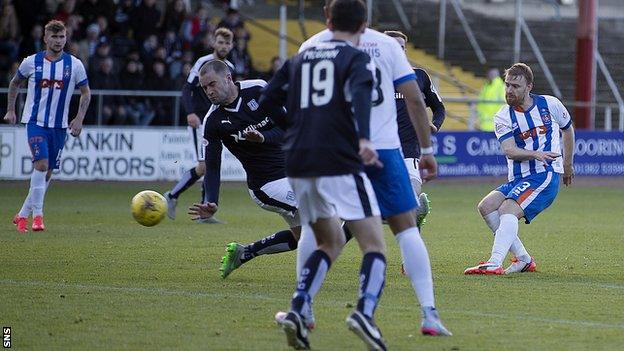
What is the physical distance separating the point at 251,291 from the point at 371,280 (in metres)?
2.81

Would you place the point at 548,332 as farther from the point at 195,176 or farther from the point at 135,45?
the point at 135,45

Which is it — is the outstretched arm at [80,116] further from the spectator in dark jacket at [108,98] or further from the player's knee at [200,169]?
the spectator in dark jacket at [108,98]

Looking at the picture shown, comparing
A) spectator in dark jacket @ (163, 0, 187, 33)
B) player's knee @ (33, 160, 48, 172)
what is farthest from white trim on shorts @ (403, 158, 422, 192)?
spectator in dark jacket @ (163, 0, 187, 33)

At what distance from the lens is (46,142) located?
1527 cm

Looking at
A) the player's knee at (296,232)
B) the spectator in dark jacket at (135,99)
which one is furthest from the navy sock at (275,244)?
the spectator in dark jacket at (135,99)

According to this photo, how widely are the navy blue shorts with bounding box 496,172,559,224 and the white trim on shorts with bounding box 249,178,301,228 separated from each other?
2226 millimetres

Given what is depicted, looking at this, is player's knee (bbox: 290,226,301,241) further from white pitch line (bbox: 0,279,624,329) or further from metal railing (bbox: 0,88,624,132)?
metal railing (bbox: 0,88,624,132)

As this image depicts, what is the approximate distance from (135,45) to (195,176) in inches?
337

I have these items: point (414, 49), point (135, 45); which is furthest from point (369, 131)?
point (414, 49)

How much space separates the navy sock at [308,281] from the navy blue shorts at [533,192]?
14.6 ft

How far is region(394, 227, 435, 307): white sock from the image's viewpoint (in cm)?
815

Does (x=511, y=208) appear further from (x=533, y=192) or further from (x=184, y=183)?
(x=184, y=183)

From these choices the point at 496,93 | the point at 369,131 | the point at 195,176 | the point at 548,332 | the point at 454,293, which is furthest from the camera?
the point at 496,93

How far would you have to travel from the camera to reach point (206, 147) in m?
10.7
